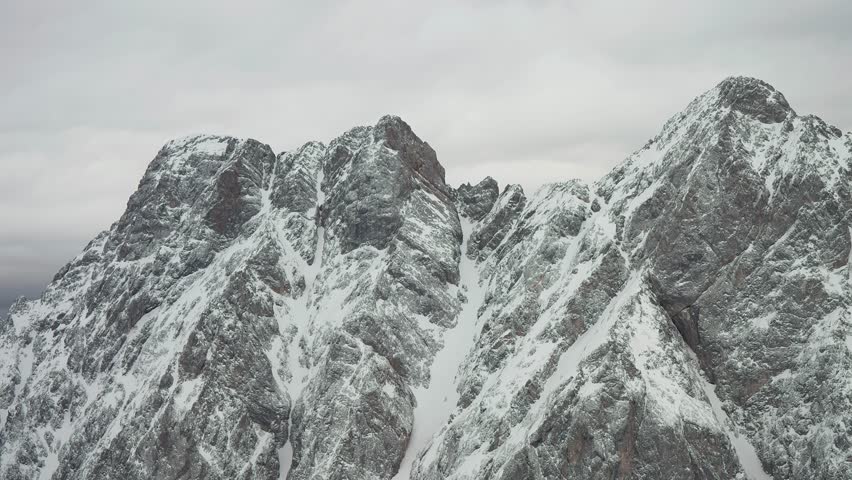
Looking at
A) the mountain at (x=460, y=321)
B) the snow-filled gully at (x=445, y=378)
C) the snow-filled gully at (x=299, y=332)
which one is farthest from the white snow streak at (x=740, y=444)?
the snow-filled gully at (x=299, y=332)

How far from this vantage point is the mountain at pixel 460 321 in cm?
9550

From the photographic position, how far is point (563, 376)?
9919 cm

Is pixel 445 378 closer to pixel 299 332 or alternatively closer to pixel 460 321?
pixel 460 321

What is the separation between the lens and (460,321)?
136 m

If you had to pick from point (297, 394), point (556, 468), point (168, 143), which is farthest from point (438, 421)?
point (168, 143)

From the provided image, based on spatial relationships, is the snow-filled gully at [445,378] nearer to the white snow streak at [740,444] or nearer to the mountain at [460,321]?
the mountain at [460,321]

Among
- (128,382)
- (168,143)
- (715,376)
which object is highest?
(168,143)

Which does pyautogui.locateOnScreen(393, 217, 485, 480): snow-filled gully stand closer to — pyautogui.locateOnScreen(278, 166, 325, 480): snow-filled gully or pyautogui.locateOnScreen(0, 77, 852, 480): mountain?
pyautogui.locateOnScreen(0, 77, 852, 480): mountain

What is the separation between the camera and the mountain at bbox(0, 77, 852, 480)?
313ft

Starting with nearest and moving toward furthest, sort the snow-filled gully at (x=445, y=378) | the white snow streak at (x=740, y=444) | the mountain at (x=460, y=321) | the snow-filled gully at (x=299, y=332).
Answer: the mountain at (x=460, y=321) < the white snow streak at (x=740, y=444) < the snow-filled gully at (x=445, y=378) < the snow-filled gully at (x=299, y=332)

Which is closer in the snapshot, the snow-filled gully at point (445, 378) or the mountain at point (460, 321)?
the mountain at point (460, 321)

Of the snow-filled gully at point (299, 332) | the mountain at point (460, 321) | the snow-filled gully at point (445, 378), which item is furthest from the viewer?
the snow-filled gully at point (299, 332)

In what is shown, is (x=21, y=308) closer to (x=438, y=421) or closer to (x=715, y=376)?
(x=438, y=421)

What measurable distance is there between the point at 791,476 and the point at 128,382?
10829 cm
